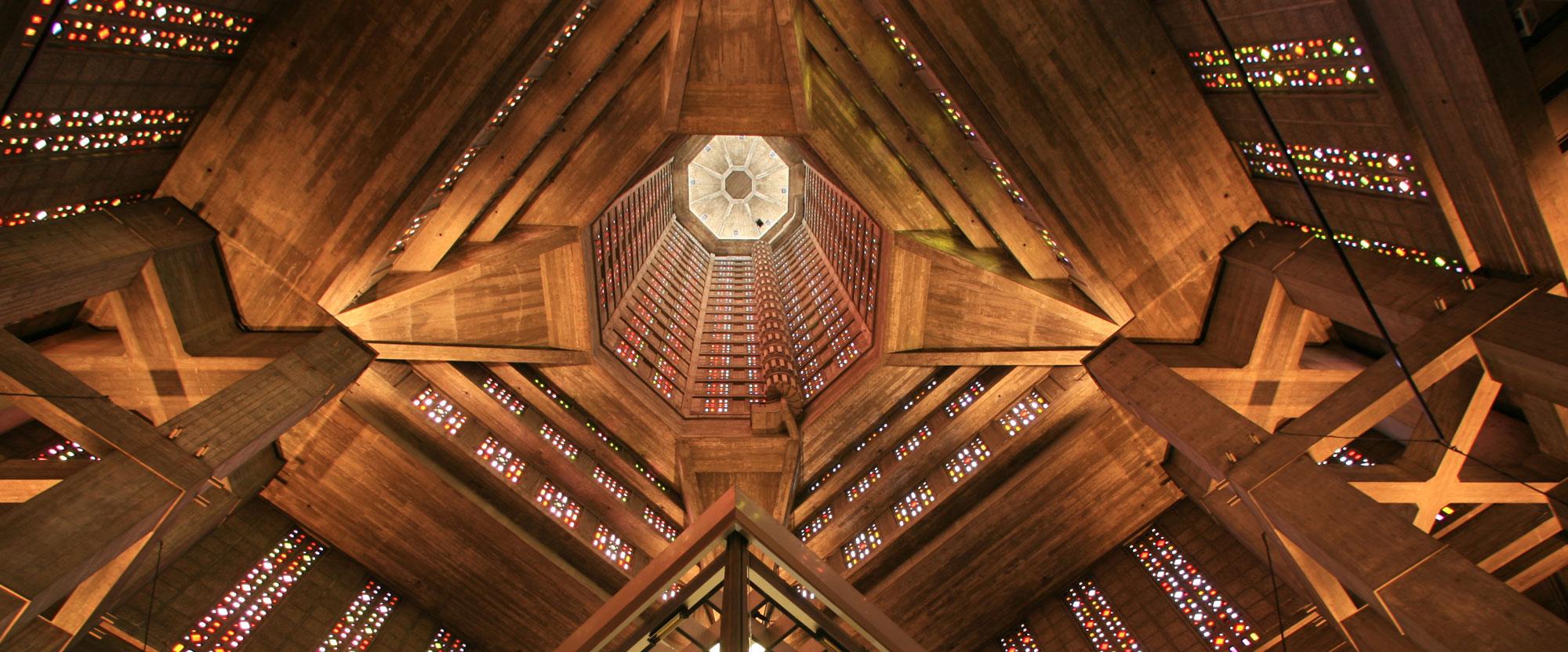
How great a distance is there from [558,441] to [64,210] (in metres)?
12.2

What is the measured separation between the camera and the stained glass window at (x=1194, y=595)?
55.6 ft

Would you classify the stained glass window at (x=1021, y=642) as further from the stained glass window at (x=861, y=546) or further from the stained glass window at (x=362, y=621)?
the stained glass window at (x=362, y=621)

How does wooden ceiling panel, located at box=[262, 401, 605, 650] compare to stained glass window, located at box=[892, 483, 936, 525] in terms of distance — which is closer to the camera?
wooden ceiling panel, located at box=[262, 401, 605, 650]

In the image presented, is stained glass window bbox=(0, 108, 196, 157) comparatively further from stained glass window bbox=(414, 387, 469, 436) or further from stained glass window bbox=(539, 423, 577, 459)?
stained glass window bbox=(539, 423, 577, 459)

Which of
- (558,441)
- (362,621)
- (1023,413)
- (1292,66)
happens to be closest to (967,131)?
(1292,66)

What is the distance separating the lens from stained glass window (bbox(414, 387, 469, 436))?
19375 mm

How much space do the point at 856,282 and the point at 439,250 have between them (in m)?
18.0

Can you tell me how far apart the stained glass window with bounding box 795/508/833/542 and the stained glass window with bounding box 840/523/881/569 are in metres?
0.89

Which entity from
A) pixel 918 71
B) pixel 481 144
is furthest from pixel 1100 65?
pixel 481 144

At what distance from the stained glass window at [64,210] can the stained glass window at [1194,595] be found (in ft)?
71.5

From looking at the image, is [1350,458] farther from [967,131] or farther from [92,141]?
[92,141]

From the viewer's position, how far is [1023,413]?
20484mm

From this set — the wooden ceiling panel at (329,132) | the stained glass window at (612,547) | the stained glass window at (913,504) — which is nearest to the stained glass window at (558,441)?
the stained glass window at (612,547)

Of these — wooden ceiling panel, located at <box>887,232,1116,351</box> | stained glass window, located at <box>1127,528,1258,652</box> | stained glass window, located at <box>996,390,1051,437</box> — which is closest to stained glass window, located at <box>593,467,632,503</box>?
wooden ceiling panel, located at <box>887,232,1116,351</box>
